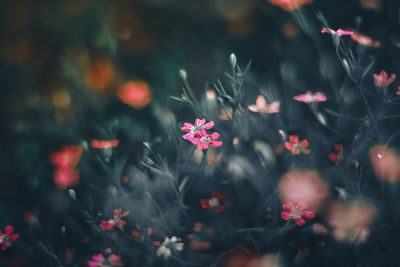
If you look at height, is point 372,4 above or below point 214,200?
above

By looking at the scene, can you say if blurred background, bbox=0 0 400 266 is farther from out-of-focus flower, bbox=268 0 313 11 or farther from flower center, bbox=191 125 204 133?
flower center, bbox=191 125 204 133

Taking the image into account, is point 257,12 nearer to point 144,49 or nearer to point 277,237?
point 144,49

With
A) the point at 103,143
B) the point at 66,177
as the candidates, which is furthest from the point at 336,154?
the point at 66,177

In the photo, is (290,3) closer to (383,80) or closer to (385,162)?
(383,80)

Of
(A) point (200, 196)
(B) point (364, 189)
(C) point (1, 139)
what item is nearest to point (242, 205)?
(A) point (200, 196)

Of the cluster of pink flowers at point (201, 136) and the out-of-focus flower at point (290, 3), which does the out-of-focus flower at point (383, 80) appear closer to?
the out-of-focus flower at point (290, 3)

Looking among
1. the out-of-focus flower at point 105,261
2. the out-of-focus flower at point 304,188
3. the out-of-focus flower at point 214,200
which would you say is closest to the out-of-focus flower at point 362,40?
the out-of-focus flower at point 304,188

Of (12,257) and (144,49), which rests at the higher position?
(144,49)
